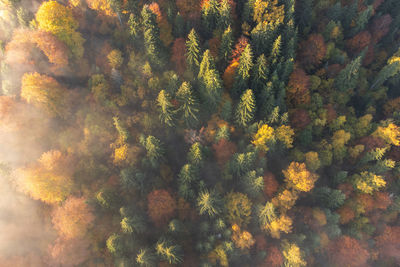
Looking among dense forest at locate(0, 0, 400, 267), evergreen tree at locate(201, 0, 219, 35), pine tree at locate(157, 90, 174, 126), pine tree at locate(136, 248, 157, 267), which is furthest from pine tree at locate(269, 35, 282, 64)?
pine tree at locate(136, 248, 157, 267)

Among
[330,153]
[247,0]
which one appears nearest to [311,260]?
[330,153]

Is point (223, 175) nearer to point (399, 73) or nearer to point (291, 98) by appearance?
point (291, 98)

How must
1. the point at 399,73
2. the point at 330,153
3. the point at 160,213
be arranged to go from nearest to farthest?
the point at 160,213
the point at 330,153
the point at 399,73

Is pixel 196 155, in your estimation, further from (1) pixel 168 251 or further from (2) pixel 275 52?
(2) pixel 275 52

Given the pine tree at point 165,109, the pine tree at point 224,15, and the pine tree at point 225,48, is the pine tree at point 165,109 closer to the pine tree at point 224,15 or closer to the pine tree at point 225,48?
the pine tree at point 225,48

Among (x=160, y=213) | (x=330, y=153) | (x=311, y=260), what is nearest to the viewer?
(x=160, y=213)

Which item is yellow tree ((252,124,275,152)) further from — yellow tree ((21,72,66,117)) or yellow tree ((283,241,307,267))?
yellow tree ((21,72,66,117))

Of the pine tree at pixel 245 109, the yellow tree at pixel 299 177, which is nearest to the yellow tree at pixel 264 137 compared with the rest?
the pine tree at pixel 245 109

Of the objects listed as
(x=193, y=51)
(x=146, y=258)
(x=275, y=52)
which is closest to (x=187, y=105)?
(x=193, y=51)
